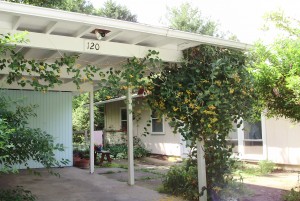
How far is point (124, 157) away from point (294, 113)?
36.8ft

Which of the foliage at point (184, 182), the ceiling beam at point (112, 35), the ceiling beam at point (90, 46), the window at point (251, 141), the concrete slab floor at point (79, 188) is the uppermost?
the ceiling beam at point (112, 35)

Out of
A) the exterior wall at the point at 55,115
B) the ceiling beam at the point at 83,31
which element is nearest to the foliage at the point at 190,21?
the exterior wall at the point at 55,115

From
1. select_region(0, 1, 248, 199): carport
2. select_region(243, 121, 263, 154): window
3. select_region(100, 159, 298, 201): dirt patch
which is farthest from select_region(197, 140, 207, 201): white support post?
select_region(243, 121, 263, 154): window

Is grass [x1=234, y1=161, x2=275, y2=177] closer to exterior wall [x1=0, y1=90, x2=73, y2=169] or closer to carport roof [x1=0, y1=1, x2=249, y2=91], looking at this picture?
carport roof [x1=0, y1=1, x2=249, y2=91]

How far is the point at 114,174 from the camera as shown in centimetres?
1036

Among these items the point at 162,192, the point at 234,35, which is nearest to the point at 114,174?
the point at 162,192

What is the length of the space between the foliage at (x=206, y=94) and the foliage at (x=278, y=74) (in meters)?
0.24

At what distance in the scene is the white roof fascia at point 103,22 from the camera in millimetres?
4172

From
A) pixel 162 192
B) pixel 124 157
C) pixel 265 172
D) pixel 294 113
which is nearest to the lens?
pixel 294 113

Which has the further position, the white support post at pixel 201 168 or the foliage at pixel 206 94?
the white support post at pixel 201 168

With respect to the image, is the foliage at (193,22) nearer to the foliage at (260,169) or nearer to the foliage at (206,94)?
the foliage at (260,169)

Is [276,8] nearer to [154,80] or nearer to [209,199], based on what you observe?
[154,80]

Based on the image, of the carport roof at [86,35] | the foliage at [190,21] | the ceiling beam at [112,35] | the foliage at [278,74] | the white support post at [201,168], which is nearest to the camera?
the carport roof at [86,35]

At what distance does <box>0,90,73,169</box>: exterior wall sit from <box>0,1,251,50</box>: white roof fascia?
7.89 m
